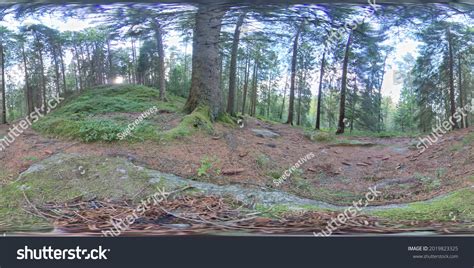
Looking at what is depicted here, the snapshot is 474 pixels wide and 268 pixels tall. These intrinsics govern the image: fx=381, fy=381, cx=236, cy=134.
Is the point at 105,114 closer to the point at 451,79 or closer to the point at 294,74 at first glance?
the point at 294,74

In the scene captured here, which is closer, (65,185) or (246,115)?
(65,185)

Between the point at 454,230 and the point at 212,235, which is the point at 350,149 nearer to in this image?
the point at 454,230

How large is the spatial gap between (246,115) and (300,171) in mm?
523

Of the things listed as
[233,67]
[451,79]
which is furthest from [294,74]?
[451,79]

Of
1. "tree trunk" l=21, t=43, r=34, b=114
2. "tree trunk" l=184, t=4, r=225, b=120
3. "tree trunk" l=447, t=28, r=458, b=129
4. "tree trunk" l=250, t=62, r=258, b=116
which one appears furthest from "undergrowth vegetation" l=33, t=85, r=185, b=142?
"tree trunk" l=447, t=28, r=458, b=129

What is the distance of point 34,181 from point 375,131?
2.25 m

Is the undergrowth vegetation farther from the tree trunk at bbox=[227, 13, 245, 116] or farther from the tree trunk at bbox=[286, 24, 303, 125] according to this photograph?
the tree trunk at bbox=[286, 24, 303, 125]

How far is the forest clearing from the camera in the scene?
2.46m

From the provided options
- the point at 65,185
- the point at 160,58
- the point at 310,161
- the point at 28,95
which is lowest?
the point at 65,185

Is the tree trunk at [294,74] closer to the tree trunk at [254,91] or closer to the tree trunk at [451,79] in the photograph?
the tree trunk at [254,91]

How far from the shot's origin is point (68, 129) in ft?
8.25

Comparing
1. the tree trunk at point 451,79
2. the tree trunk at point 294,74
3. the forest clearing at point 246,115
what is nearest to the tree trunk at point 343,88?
the forest clearing at point 246,115

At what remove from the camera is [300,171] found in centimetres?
250
